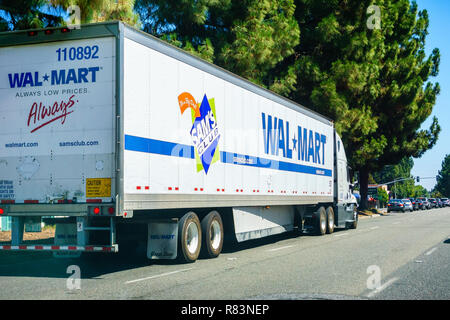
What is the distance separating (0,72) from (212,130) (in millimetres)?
4613

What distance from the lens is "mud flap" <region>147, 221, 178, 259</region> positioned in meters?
10.9

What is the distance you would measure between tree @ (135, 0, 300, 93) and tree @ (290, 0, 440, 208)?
195 inches

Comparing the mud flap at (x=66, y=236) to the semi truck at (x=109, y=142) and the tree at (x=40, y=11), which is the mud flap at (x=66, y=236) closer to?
the semi truck at (x=109, y=142)

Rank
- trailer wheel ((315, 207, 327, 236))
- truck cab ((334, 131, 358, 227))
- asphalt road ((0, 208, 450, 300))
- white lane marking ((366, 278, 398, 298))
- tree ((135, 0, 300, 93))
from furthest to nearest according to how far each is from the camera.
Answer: tree ((135, 0, 300, 93)), truck cab ((334, 131, 358, 227)), trailer wheel ((315, 207, 327, 236)), asphalt road ((0, 208, 450, 300)), white lane marking ((366, 278, 398, 298))

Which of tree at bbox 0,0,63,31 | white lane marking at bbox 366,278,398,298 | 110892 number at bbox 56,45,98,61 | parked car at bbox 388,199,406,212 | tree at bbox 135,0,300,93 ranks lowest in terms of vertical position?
white lane marking at bbox 366,278,398,298

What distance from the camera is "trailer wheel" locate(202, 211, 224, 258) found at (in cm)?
1208

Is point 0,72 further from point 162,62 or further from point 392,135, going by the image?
point 392,135

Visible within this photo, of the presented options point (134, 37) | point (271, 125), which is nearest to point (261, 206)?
point (271, 125)

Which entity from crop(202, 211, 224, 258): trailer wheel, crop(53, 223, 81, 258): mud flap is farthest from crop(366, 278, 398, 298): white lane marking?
crop(53, 223, 81, 258): mud flap

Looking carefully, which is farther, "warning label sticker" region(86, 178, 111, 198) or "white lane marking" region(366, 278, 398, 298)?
"warning label sticker" region(86, 178, 111, 198)

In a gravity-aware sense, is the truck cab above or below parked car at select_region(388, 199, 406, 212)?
above

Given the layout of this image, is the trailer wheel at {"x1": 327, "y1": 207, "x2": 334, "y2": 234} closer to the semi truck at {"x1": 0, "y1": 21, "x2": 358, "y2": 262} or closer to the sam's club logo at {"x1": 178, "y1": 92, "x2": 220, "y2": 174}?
the semi truck at {"x1": 0, "y1": 21, "x2": 358, "y2": 262}

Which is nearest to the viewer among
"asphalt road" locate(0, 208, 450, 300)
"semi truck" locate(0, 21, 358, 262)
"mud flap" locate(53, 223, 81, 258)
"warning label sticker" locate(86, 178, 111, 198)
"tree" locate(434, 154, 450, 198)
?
"asphalt road" locate(0, 208, 450, 300)

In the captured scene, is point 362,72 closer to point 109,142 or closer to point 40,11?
point 40,11
